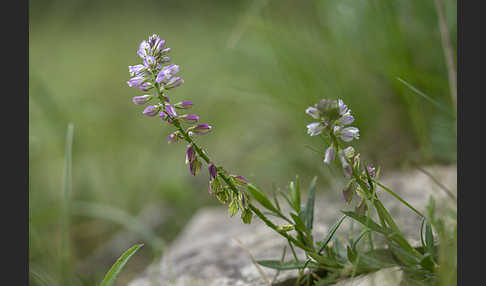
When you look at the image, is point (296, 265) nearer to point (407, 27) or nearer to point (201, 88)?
point (407, 27)

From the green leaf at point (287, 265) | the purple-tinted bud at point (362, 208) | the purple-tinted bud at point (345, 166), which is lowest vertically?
the green leaf at point (287, 265)

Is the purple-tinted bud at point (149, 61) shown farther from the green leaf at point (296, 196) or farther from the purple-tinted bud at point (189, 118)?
the green leaf at point (296, 196)

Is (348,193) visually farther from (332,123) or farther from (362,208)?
(332,123)

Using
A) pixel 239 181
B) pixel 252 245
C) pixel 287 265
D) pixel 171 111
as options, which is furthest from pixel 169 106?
pixel 252 245

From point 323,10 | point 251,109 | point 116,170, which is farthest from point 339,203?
point 251,109

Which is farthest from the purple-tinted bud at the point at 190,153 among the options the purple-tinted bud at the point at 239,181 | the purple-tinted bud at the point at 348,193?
the purple-tinted bud at the point at 348,193

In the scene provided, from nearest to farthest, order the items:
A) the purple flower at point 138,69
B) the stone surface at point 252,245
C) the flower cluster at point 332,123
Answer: the flower cluster at point 332,123
the purple flower at point 138,69
the stone surface at point 252,245

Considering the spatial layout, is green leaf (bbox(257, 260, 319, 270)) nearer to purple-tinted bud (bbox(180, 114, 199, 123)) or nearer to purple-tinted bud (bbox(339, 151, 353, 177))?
purple-tinted bud (bbox(339, 151, 353, 177))
